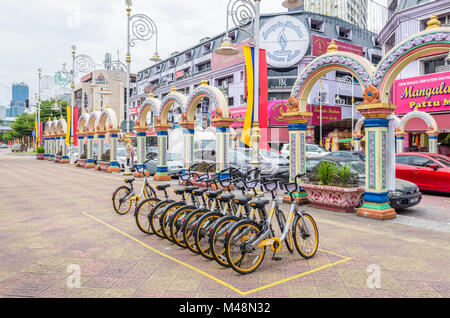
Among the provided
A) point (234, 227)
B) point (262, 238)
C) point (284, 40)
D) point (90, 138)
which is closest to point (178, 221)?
point (234, 227)

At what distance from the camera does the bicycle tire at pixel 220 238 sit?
4680mm

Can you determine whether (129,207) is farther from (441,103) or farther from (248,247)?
(441,103)

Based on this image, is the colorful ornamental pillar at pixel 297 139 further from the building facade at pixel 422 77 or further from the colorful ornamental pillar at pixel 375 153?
the building facade at pixel 422 77

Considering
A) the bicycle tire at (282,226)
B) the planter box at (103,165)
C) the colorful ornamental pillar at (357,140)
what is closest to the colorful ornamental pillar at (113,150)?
the planter box at (103,165)

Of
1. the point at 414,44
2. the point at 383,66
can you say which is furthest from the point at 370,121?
the point at 414,44

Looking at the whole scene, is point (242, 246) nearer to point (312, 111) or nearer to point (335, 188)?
point (335, 188)

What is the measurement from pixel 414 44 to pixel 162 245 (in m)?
6.95

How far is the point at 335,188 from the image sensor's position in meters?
8.73

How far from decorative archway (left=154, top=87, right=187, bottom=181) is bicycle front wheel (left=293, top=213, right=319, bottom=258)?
11171 millimetres

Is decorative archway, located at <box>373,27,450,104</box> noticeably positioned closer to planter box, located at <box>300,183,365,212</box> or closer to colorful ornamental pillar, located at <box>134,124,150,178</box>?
planter box, located at <box>300,183,365,212</box>

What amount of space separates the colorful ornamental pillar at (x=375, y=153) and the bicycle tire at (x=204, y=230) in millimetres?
4625

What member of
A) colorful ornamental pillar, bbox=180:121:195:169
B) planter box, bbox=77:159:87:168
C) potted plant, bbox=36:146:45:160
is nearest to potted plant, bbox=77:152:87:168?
planter box, bbox=77:159:87:168
